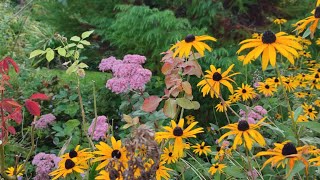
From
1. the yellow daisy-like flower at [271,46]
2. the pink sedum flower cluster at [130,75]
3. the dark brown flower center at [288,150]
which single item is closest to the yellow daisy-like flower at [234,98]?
the pink sedum flower cluster at [130,75]

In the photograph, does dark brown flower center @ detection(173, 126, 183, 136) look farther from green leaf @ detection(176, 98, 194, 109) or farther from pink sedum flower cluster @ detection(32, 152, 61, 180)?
pink sedum flower cluster @ detection(32, 152, 61, 180)

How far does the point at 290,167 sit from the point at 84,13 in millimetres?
2970

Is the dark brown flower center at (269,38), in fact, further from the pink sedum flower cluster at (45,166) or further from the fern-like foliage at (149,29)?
the fern-like foliage at (149,29)

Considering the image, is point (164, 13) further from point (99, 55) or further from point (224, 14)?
point (99, 55)

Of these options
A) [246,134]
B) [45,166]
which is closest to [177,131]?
[246,134]

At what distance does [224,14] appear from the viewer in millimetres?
3477

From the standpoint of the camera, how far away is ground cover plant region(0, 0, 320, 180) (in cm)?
127

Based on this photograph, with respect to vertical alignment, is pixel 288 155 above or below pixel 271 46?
below

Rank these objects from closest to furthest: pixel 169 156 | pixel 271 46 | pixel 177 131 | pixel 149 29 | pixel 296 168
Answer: pixel 296 168
pixel 271 46
pixel 177 131
pixel 169 156
pixel 149 29

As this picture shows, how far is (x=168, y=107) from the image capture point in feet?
4.62

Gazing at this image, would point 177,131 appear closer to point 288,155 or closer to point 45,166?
point 288,155

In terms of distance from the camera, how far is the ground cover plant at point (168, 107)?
1268mm

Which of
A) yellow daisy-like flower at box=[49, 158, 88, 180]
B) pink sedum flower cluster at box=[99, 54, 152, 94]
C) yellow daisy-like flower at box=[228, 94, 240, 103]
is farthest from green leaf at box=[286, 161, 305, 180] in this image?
pink sedum flower cluster at box=[99, 54, 152, 94]

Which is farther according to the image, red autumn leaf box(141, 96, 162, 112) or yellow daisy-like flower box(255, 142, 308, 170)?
red autumn leaf box(141, 96, 162, 112)
